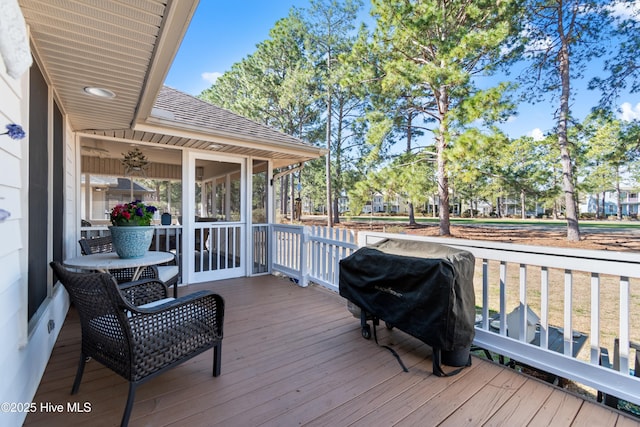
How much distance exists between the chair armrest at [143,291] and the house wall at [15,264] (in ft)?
1.82

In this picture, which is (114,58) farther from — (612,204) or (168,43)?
(612,204)

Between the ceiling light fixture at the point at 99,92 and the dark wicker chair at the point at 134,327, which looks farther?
the ceiling light fixture at the point at 99,92

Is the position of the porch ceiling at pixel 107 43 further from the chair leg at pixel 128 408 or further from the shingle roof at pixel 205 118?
the chair leg at pixel 128 408

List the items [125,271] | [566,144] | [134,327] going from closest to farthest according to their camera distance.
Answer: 1. [134,327]
2. [125,271]
3. [566,144]

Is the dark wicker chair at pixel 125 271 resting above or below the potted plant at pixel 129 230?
below

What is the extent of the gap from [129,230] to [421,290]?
250 centimetres

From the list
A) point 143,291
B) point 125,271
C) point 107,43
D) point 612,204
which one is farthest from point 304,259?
point 612,204

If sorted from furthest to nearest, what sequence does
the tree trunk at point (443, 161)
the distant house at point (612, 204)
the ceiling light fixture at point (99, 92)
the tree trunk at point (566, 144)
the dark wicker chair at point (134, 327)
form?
the distant house at point (612, 204), the tree trunk at point (566, 144), the tree trunk at point (443, 161), the ceiling light fixture at point (99, 92), the dark wicker chair at point (134, 327)

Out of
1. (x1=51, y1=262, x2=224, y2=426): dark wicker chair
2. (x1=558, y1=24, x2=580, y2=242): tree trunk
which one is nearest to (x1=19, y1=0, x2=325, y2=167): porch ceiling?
(x1=51, y1=262, x2=224, y2=426): dark wicker chair

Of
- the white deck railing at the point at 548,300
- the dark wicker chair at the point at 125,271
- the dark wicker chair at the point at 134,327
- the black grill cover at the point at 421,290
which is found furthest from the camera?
the dark wicker chair at the point at 125,271

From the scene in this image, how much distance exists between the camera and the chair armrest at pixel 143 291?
2.36m

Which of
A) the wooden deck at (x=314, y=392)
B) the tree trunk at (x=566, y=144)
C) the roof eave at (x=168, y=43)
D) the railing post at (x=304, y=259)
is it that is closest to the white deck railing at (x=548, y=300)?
the wooden deck at (x=314, y=392)

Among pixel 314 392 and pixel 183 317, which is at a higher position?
pixel 183 317

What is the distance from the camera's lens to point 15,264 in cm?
157
